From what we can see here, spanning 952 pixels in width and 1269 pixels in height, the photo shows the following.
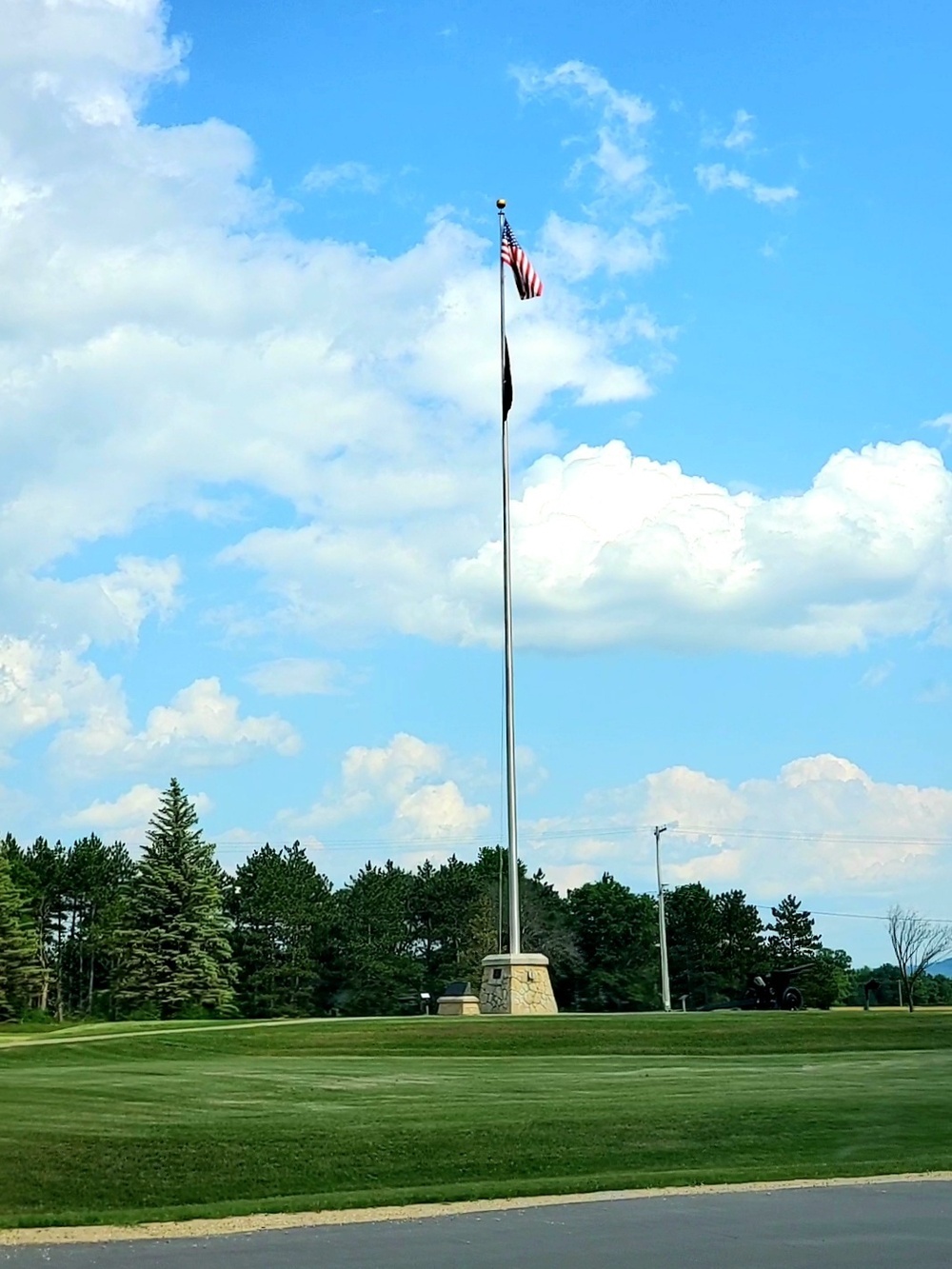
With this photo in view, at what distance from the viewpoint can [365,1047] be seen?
31641mm

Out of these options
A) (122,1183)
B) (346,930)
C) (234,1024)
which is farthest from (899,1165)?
(346,930)

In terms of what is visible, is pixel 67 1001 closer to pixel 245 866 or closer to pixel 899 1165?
pixel 245 866

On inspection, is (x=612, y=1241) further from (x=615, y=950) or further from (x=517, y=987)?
(x=615, y=950)

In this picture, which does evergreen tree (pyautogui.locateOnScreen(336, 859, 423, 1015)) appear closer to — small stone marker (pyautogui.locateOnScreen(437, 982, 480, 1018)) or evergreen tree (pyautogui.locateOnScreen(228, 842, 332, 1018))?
evergreen tree (pyautogui.locateOnScreen(228, 842, 332, 1018))

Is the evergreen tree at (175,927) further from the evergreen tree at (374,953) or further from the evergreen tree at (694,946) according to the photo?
the evergreen tree at (694,946)

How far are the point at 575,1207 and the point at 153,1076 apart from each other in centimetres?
1195

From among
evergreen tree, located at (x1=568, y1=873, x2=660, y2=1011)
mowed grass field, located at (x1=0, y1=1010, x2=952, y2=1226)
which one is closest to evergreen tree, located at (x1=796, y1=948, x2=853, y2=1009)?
evergreen tree, located at (x1=568, y1=873, x2=660, y2=1011)

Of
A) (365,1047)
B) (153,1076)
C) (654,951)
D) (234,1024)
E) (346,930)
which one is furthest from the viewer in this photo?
(654,951)

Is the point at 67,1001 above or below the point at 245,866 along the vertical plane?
below

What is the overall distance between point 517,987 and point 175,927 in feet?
93.7

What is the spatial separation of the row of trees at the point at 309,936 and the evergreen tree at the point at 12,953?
3.6 inches

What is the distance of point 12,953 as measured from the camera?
64625 mm

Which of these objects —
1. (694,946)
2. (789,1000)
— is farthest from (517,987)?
(694,946)

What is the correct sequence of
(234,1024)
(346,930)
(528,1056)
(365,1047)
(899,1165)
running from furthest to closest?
(346,930) < (234,1024) < (365,1047) < (528,1056) < (899,1165)
